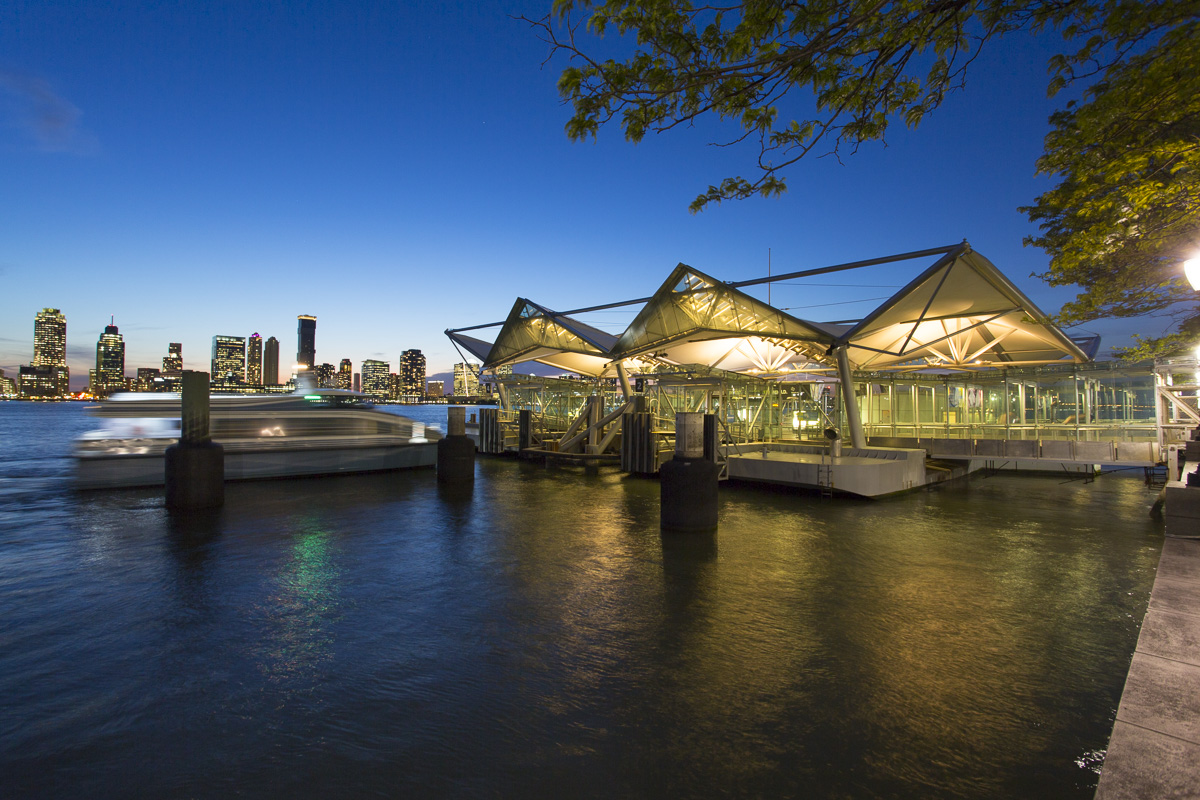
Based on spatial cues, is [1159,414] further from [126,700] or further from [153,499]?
[153,499]

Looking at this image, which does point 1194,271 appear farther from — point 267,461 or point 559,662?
point 267,461

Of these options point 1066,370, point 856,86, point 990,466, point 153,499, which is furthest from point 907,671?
point 990,466

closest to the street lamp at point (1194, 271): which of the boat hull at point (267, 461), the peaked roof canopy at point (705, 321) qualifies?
the peaked roof canopy at point (705, 321)

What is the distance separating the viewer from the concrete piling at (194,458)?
564 inches

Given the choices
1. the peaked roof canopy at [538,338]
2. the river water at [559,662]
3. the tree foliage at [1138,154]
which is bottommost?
the river water at [559,662]

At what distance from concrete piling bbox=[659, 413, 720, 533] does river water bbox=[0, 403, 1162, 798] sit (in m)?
0.73

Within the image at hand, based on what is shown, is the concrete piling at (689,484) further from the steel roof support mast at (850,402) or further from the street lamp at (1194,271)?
the steel roof support mast at (850,402)

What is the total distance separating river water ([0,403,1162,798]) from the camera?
4051mm

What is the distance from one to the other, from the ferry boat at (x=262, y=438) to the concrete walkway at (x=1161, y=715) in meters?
22.6

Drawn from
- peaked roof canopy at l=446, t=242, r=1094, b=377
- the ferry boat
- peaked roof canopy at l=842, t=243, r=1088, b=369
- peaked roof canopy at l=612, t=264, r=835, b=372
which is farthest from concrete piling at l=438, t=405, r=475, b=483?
peaked roof canopy at l=842, t=243, r=1088, b=369

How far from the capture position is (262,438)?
70.9 ft

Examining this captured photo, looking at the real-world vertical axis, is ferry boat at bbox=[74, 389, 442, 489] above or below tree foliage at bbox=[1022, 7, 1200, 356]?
below

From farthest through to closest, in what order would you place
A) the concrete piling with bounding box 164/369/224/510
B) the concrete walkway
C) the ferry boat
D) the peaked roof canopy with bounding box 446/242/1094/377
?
1. the peaked roof canopy with bounding box 446/242/1094/377
2. the ferry boat
3. the concrete piling with bounding box 164/369/224/510
4. the concrete walkway

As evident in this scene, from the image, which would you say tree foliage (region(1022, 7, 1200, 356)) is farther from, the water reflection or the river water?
the water reflection
